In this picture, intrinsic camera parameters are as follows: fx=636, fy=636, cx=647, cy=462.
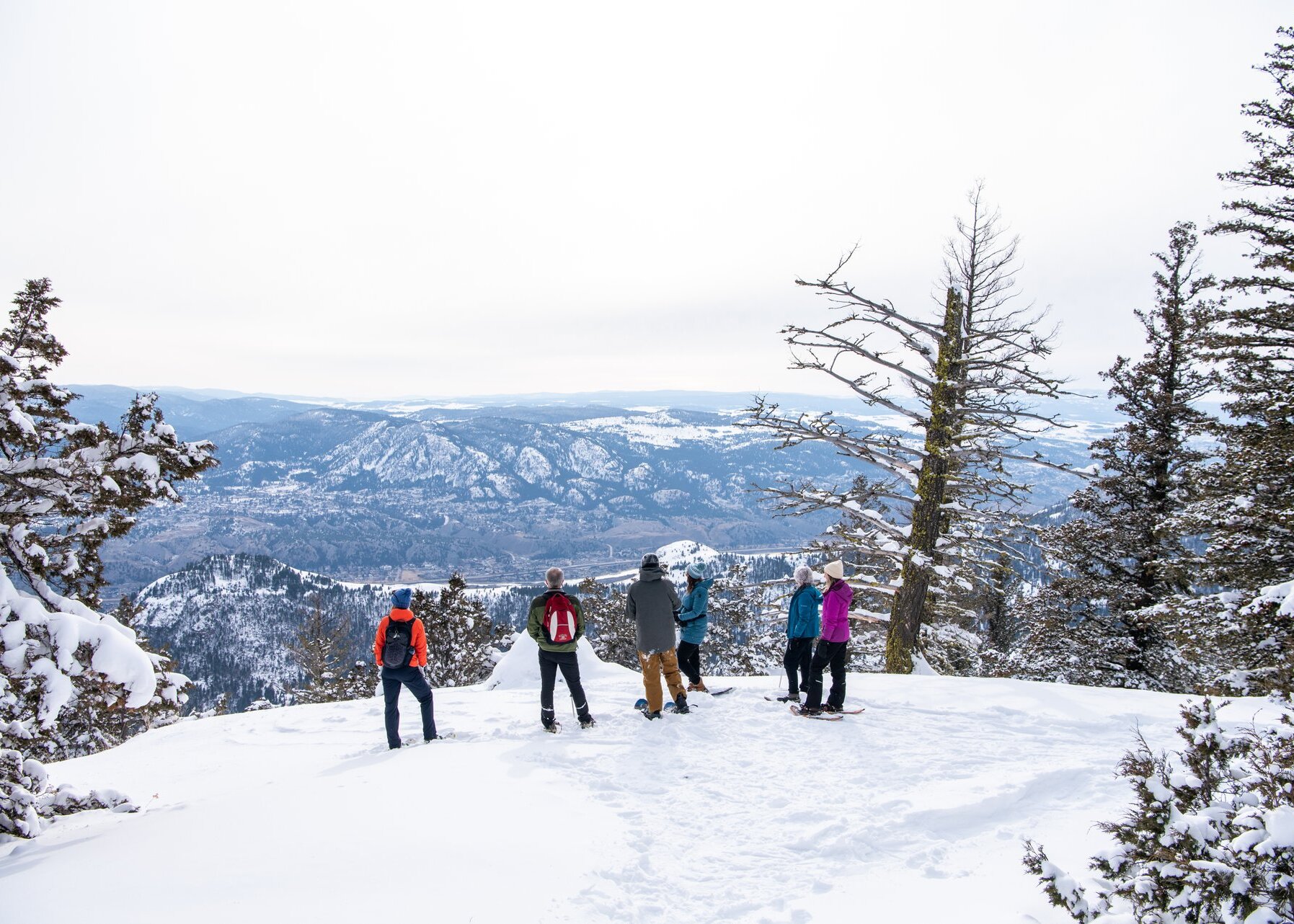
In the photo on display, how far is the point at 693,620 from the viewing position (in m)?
8.92

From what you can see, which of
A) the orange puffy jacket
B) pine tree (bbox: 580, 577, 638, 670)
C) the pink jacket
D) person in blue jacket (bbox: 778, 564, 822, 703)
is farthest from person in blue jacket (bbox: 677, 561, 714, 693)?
pine tree (bbox: 580, 577, 638, 670)

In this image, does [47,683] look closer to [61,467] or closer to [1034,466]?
[61,467]

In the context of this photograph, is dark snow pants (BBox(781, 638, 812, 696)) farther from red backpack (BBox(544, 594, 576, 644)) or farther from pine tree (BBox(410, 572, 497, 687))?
pine tree (BBox(410, 572, 497, 687))

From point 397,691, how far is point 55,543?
150 inches

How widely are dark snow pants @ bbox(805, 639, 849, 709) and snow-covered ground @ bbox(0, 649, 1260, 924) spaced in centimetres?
36

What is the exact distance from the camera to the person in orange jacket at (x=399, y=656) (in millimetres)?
7492

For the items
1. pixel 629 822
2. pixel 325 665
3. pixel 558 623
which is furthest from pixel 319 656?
pixel 629 822

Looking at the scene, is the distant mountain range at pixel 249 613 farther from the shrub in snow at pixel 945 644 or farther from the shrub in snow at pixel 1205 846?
the shrub in snow at pixel 1205 846

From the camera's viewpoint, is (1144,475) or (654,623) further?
(1144,475)

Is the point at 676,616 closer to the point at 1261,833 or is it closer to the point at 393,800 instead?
the point at 393,800

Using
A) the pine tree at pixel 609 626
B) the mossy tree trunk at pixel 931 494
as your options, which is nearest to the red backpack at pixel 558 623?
the mossy tree trunk at pixel 931 494

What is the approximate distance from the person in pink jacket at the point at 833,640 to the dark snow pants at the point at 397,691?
4702mm

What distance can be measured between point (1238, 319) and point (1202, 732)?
1152 centimetres

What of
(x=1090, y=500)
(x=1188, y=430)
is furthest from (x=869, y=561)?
(x=1188, y=430)
